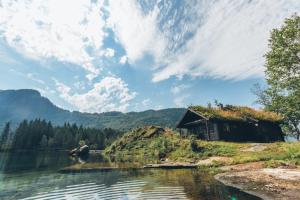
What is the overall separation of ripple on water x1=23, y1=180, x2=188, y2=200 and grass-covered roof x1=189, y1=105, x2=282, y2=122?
1078 inches

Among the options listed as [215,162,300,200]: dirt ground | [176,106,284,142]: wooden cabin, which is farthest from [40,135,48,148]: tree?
[215,162,300,200]: dirt ground

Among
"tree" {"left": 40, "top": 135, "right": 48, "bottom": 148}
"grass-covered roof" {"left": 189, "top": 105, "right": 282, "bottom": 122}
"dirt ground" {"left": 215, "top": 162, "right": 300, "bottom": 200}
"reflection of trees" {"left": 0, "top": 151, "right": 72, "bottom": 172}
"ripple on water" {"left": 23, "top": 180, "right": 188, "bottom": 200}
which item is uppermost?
"tree" {"left": 40, "top": 135, "right": 48, "bottom": 148}

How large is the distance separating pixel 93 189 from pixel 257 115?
123ft

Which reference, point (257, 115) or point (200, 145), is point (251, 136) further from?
point (200, 145)

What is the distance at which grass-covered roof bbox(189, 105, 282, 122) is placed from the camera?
4128cm

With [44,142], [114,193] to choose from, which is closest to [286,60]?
[114,193]

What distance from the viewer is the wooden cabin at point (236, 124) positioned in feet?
135

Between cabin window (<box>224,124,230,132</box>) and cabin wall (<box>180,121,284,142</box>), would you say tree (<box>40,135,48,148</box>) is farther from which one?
cabin window (<box>224,124,230,132</box>)

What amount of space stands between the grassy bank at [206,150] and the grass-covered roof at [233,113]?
6.05 metres

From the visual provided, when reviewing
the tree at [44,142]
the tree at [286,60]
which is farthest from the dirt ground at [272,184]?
the tree at [44,142]

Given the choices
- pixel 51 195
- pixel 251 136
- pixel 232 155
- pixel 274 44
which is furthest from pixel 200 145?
pixel 51 195

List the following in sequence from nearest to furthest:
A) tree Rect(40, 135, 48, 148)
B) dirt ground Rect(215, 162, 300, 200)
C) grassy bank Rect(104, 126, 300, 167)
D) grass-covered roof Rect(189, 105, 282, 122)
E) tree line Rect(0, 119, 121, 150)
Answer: dirt ground Rect(215, 162, 300, 200), grassy bank Rect(104, 126, 300, 167), grass-covered roof Rect(189, 105, 282, 122), tree line Rect(0, 119, 121, 150), tree Rect(40, 135, 48, 148)

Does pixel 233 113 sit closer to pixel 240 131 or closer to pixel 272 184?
pixel 240 131

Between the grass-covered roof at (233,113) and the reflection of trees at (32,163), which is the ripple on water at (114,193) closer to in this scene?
the reflection of trees at (32,163)
